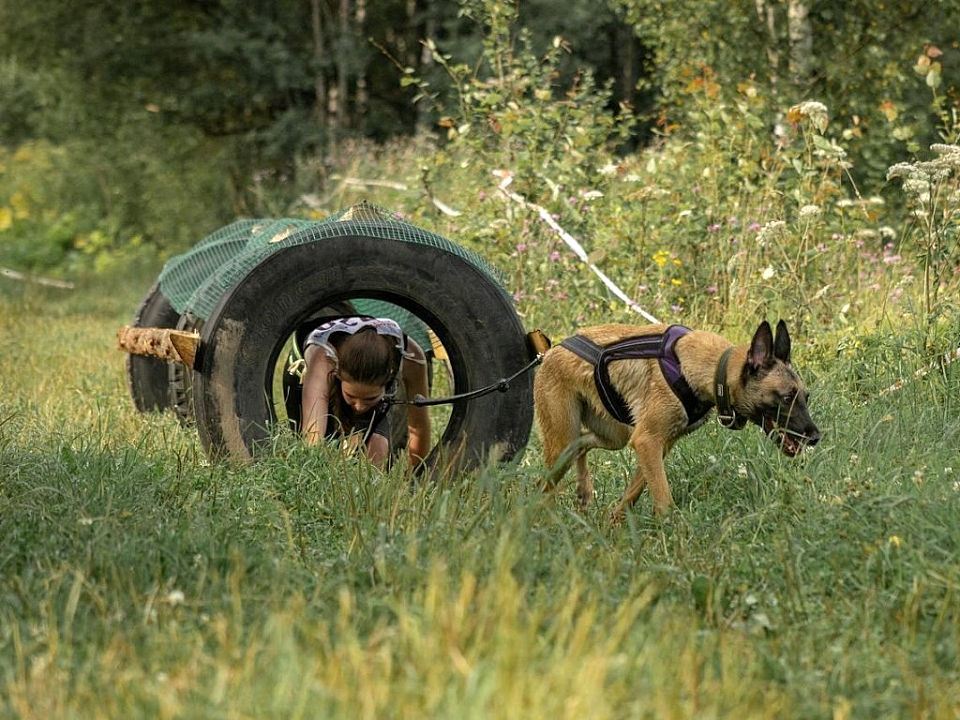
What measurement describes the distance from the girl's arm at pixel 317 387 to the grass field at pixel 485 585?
22.9 inches

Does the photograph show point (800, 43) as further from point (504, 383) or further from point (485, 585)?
point (485, 585)

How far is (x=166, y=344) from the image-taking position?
22.0 ft

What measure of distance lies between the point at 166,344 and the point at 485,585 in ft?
10.4

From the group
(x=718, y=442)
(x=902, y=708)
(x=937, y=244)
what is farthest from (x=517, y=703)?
(x=937, y=244)

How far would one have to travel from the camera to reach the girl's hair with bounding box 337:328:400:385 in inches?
259

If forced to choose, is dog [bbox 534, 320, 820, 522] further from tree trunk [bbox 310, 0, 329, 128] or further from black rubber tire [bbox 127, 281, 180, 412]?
tree trunk [bbox 310, 0, 329, 128]

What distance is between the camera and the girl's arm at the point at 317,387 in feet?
21.6

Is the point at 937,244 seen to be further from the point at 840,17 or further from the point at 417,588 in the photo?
the point at 840,17

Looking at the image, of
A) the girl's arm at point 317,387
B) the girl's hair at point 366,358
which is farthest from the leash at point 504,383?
the girl's arm at point 317,387

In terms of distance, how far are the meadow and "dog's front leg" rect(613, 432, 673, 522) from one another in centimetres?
11

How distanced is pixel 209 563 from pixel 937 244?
4.91m

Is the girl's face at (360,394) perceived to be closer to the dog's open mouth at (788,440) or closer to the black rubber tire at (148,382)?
the dog's open mouth at (788,440)

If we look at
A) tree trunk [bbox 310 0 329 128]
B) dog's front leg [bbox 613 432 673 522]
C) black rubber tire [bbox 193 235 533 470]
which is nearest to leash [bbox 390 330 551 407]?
black rubber tire [bbox 193 235 533 470]

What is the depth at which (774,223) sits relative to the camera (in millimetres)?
8242
